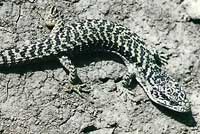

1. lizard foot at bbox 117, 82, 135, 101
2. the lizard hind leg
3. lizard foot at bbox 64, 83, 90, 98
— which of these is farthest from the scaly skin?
lizard foot at bbox 64, 83, 90, 98

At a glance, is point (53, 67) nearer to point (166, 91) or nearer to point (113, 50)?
point (113, 50)

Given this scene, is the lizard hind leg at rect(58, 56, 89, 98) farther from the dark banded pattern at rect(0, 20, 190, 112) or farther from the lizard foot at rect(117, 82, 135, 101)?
the lizard foot at rect(117, 82, 135, 101)

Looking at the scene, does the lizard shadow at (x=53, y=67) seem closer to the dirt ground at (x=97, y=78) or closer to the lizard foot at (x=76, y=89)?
the dirt ground at (x=97, y=78)

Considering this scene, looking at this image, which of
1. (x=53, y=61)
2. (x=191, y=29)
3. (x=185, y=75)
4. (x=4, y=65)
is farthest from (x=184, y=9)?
(x=4, y=65)

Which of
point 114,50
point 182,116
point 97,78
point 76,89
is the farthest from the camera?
point 114,50

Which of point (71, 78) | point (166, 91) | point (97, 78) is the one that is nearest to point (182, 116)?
point (166, 91)

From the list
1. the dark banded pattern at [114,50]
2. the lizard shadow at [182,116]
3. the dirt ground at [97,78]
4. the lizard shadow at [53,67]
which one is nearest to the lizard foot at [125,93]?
the dirt ground at [97,78]

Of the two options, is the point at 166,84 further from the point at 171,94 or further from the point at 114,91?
the point at 114,91
